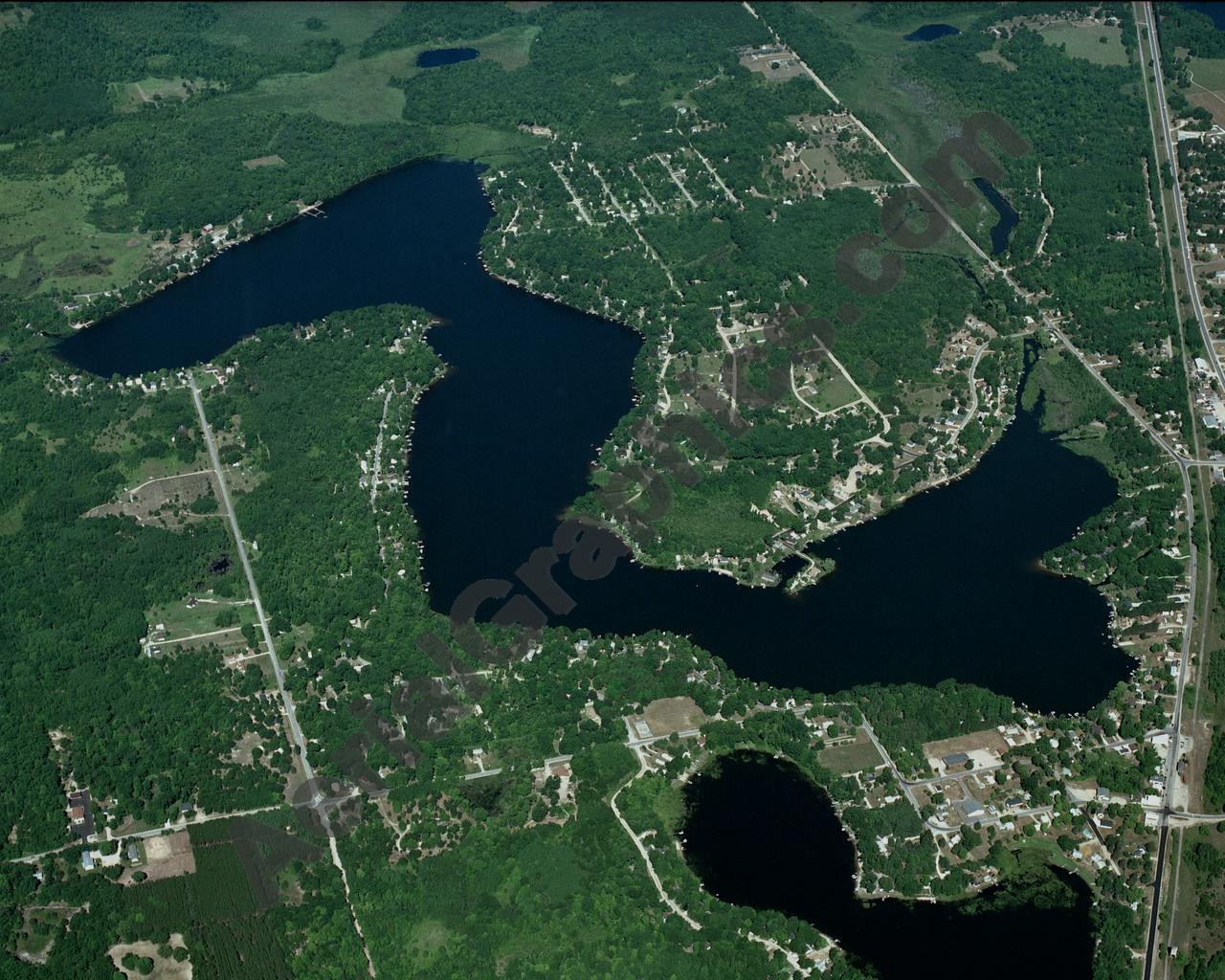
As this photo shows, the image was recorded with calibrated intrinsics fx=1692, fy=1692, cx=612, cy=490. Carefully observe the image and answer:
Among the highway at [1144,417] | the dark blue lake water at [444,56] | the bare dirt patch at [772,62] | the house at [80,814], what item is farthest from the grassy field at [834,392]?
the dark blue lake water at [444,56]

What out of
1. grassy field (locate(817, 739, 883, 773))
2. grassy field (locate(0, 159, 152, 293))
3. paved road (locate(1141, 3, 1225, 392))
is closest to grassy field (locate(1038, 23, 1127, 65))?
paved road (locate(1141, 3, 1225, 392))

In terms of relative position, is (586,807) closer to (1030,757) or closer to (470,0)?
(1030,757)

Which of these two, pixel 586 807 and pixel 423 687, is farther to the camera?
pixel 423 687

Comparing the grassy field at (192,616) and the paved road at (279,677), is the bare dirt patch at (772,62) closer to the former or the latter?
the paved road at (279,677)

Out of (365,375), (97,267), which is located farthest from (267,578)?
(97,267)

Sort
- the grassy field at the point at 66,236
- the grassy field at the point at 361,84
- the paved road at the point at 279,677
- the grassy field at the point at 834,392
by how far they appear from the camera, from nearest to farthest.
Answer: the paved road at the point at 279,677, the grassy field at the point at 834,392, the grassy field at the point at 66,236, the grassy field at the point at 361,84

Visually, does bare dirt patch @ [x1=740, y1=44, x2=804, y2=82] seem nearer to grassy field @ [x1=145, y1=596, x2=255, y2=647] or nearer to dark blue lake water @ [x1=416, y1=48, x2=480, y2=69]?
dark blue lake water @ [x1=416, y1=48, x2=480, y2=69]
